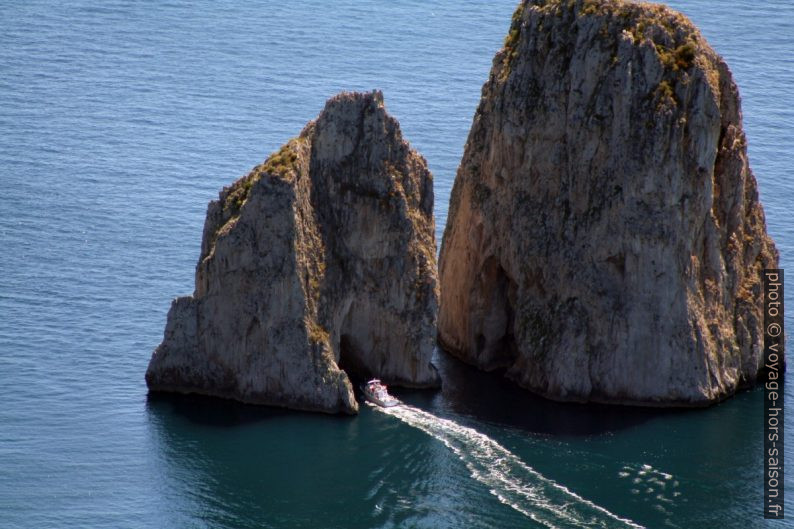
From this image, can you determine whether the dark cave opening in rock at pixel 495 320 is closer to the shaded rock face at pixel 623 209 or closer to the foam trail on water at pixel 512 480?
the shaded rock face at pixel 623 209

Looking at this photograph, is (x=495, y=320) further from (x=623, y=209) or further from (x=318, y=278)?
(x=318, y=278)

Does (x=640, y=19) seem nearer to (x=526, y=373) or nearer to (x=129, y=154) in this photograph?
(x=526, y=373)

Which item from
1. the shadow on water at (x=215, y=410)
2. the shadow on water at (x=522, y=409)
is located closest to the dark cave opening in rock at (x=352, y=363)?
the shadow on water at (x=522, y=409)

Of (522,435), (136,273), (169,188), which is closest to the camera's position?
(522,435)

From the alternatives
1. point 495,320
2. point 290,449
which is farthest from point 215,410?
point 495,320

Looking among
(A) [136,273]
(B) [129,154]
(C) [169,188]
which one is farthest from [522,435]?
(B) [129,154]

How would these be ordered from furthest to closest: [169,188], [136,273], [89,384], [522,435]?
[169,188] → [136,273] → [89,384] → [522,435]

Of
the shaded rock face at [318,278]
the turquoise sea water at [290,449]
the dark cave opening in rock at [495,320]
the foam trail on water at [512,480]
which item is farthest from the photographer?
the dark cave opening in rock at [495,320]
